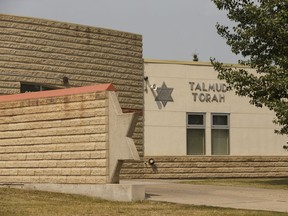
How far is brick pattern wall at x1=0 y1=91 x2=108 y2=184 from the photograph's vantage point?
1980 centimetres

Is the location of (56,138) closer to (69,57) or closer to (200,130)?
(69,57)

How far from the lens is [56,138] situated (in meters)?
21.0

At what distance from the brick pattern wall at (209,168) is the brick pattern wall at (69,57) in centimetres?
110

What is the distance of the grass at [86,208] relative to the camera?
15.7 meters

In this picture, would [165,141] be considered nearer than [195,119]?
Yes

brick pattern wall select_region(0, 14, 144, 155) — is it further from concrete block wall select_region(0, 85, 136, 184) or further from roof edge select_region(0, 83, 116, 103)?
concrete block wall select_region(0, 85, 136, 184)

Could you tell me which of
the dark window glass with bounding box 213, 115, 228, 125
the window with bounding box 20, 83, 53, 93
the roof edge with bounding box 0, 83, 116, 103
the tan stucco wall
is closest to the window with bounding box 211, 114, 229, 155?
the dark window glass with bounding box 213, 115, 228, 125

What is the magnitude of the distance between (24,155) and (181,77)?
46.9 feet

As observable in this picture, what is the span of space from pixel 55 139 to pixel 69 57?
11170 millimetres

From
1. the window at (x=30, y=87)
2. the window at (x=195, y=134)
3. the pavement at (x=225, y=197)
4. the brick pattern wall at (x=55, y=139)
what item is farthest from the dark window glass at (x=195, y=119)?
the brick pattern wall at (x=55, y=139)

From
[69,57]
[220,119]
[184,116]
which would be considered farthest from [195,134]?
[69,57]

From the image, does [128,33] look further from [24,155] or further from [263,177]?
[24,155]

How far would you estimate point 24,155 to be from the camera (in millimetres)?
21906

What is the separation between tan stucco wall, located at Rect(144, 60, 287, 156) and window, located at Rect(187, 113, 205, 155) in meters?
0.26
